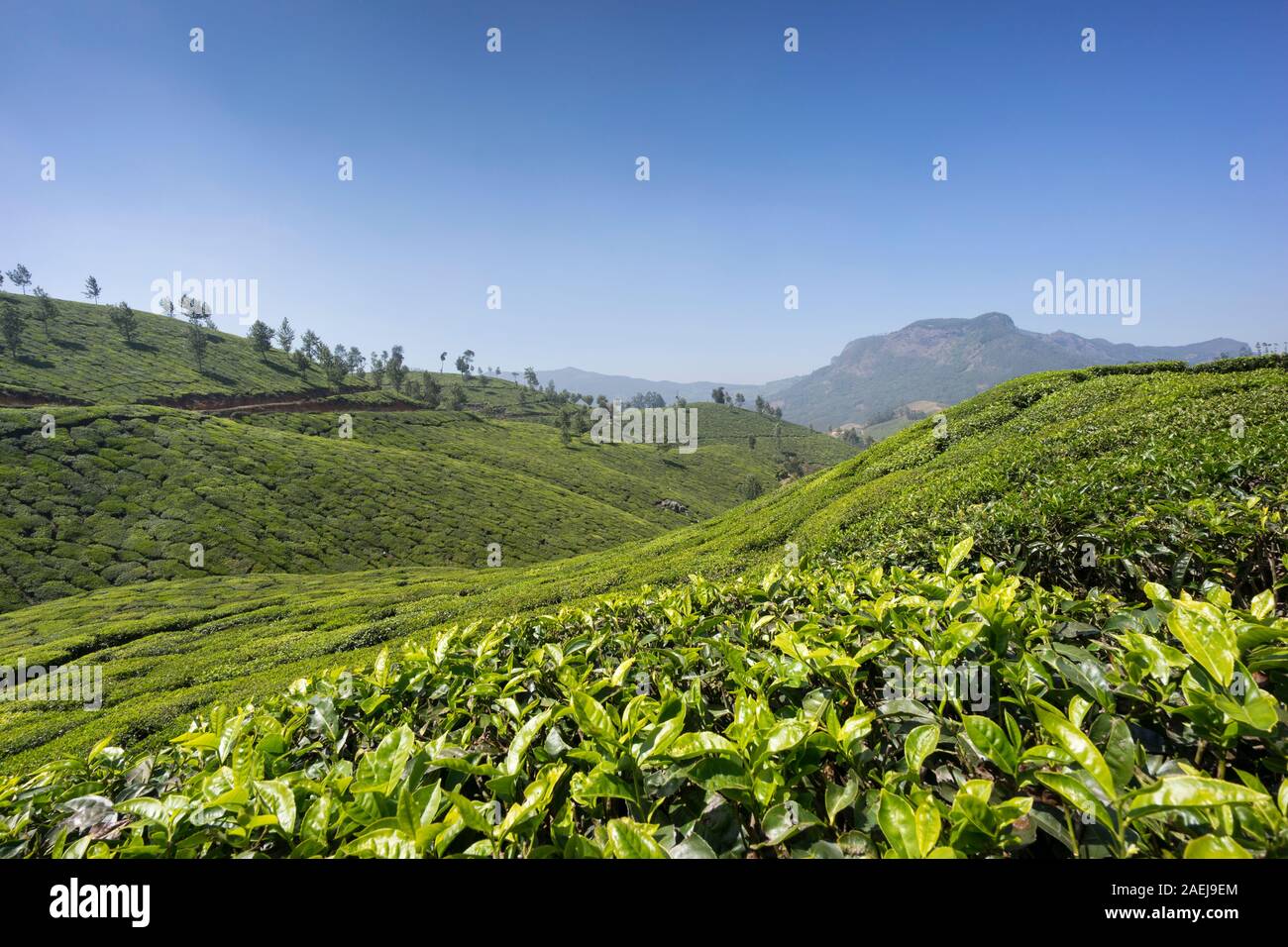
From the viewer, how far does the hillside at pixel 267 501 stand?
37625 millimetres

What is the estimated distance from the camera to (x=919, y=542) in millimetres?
7516

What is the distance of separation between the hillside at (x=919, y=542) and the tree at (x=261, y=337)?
316ft

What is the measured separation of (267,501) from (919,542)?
56630 millimetres

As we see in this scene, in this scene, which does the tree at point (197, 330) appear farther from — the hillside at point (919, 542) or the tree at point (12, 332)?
the hillside at point (919, 542)

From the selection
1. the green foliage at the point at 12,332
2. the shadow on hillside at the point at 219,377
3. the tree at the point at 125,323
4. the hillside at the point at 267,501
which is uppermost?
the tree at the point at 125,323

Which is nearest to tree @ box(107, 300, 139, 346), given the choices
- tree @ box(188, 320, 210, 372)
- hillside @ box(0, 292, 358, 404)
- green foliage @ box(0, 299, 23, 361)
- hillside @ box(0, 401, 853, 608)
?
hillside @ box(0, 292, 358, 404)

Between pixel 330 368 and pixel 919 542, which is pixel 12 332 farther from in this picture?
pixel 919 542

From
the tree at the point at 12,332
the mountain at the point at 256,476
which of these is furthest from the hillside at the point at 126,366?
the tree at the point at 12,332

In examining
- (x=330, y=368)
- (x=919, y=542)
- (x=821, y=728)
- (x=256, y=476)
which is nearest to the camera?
(x=821, y=728)

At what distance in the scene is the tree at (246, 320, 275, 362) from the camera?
110 m

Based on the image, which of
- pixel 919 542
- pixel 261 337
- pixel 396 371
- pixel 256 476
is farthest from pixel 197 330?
pixel 919 542
